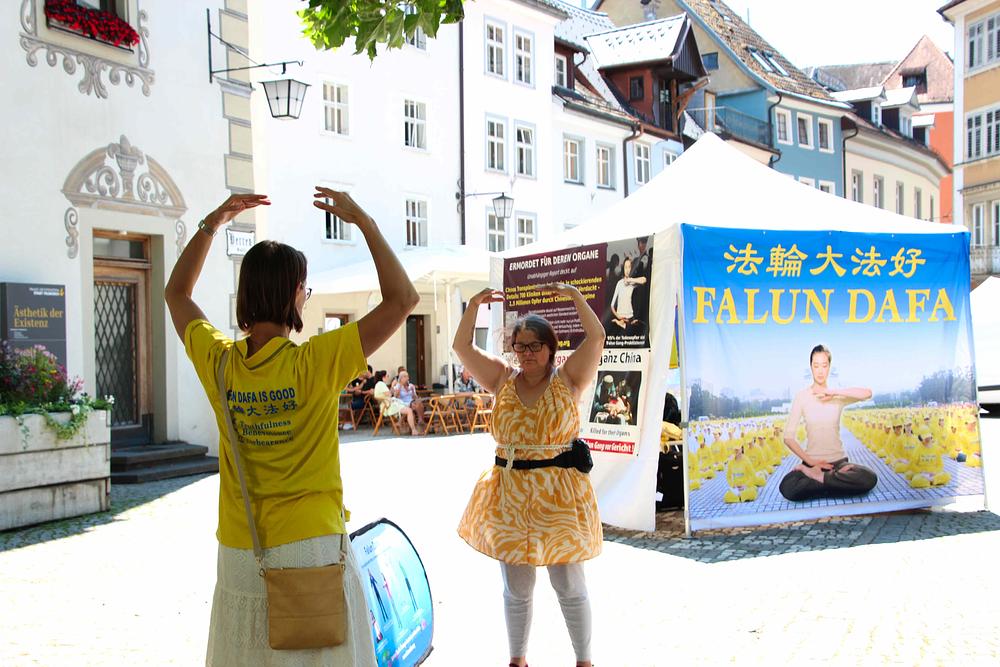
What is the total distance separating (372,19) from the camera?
4039 millimetres

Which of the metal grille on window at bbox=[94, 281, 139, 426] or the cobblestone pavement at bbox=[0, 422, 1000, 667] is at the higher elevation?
the metal grille on window at bbox=[94, 281, 139, 426]

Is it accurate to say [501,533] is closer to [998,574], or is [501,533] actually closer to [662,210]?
[998,574]

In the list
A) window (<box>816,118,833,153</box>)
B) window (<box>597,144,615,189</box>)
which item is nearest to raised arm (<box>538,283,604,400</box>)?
window (<box>597,144,615,189</box>)

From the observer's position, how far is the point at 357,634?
109 inches

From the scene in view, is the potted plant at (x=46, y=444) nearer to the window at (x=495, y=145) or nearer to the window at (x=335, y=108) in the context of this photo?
the window at (x=335, y=108)

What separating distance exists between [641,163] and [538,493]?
105 ft

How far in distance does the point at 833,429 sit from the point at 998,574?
7.25ft

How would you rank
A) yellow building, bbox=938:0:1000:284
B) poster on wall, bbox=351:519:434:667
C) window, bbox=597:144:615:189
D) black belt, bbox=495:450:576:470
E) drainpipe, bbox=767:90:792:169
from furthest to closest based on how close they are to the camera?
1. drainpipe, bbox=767:90:792:169
2. yellow building, bbox=938:0:1000:284
3. window, bbox=597:144:615:189
4. black belt, bbox=495:450:576:470
5. poster on wall, bbox=351:519:434:667

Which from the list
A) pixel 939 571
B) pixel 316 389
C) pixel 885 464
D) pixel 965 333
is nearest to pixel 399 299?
pixel 316 389

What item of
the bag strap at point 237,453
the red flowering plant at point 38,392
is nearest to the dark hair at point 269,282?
the bag strap at point 237,453

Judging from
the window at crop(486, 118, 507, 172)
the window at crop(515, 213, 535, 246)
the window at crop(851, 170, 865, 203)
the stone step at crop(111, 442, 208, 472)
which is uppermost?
the window at crop(851, 170, 865, 203)

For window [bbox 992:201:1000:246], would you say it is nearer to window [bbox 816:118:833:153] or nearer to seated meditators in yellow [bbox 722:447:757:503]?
window [bbox 816:118:833:153]

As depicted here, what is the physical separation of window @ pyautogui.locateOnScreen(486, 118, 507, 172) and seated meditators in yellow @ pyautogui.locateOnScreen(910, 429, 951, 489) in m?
20.2

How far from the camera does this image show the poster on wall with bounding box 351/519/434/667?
152 inches
